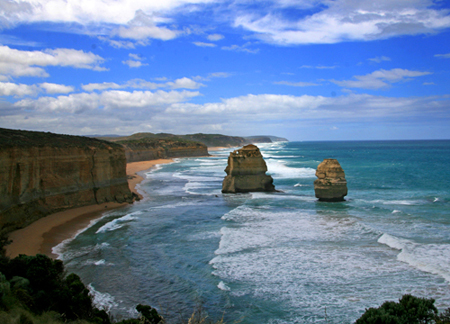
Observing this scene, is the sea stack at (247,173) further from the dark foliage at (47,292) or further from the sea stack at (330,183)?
the dark foliage at (47,292)

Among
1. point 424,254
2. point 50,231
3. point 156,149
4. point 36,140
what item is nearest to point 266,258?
point 424,254

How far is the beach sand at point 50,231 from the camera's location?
1562 cm

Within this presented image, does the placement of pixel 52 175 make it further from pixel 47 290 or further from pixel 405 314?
pixel 405 314

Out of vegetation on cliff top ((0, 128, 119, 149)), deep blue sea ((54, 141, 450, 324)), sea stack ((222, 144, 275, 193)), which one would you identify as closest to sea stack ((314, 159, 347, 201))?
deep blue sea ((54, 141, 450, 324))

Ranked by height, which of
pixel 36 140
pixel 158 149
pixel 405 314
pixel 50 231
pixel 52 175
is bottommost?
pixel 50 231

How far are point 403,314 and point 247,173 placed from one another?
25128mm

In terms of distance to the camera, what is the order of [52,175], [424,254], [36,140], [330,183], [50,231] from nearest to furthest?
[424,254] → [50,231] → [36,140] → [52,175] → [330,183]

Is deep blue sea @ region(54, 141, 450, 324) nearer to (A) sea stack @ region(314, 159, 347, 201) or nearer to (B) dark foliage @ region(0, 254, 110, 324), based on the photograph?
(A) sea stack @ region(314, 159, 347, 201)

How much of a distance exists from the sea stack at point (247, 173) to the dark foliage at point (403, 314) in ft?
79.7

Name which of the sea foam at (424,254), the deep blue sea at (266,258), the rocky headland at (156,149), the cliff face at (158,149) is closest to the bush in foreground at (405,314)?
the deep blue sea at (266,258)

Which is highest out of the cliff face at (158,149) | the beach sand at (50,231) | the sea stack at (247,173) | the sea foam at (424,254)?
the cliff face at (158,149)

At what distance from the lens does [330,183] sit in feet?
88.4

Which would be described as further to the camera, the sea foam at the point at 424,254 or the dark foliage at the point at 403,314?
the sea foam at the point at 424,254

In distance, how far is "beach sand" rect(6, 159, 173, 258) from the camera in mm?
15623
